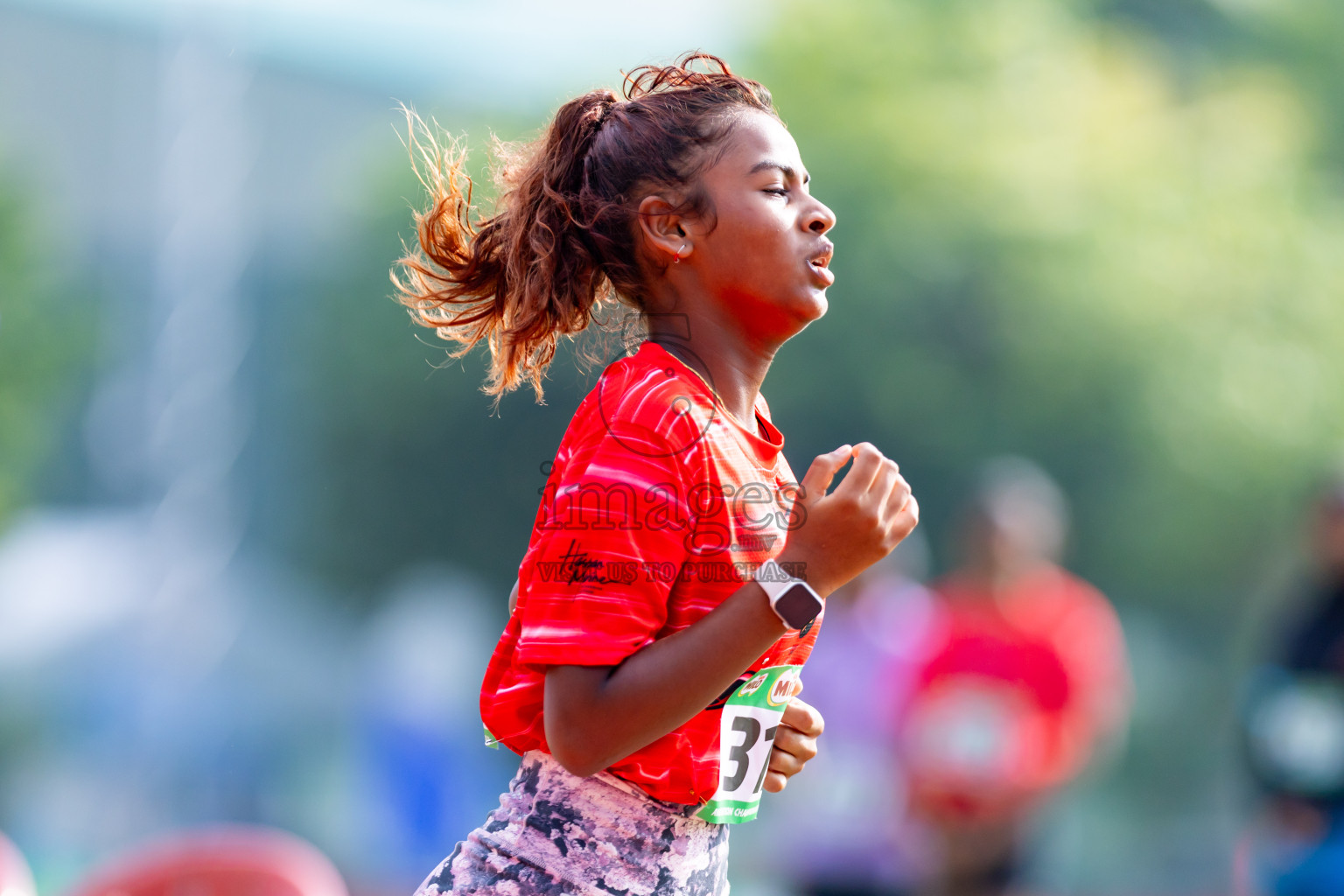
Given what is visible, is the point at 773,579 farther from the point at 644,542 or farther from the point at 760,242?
the point at 760,242

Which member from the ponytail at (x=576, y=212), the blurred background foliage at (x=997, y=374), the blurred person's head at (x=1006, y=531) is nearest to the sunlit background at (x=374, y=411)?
the blurred background foliage at (x=997, y=374)

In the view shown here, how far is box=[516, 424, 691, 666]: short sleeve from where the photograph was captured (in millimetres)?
1068

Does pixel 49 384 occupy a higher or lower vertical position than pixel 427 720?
higher

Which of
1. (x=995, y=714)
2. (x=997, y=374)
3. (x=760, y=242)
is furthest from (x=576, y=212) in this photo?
(x=997, y=374)

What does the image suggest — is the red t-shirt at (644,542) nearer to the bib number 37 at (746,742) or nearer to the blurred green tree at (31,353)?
the bib number 37 at (746,742)

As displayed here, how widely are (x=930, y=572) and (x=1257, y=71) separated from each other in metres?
5.15

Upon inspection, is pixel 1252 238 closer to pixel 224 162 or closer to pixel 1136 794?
pixel 1136 794

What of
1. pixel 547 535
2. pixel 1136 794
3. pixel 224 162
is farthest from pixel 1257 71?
pixel 547 535

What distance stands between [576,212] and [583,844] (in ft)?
2.17

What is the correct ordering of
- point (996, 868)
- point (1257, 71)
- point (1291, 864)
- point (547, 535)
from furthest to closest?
point (1257, 71)
point (996, 868)
point (1291, 864)
point (547, 535)

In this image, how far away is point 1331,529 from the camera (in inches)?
135

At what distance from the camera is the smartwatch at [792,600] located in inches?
41.4

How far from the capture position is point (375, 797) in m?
5.93

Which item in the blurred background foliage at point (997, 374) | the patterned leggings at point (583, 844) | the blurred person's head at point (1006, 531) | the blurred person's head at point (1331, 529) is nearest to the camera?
the patterned leggings at point (583, 844)
